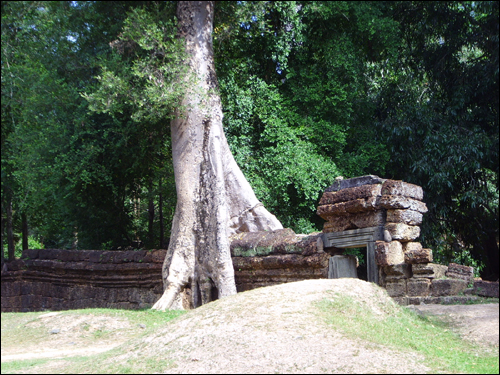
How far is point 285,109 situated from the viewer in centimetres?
1351

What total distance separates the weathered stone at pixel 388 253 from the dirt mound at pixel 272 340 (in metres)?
2.05

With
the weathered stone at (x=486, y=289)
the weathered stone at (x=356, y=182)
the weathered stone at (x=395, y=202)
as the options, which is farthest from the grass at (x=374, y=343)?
the weathered stone at (x=356, y=182)

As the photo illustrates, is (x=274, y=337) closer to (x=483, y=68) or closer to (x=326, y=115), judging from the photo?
(x=326, y=115)

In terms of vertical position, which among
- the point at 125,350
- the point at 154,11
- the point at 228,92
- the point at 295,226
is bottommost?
the point at 125,350

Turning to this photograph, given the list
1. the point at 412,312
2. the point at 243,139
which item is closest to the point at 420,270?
the point at 412,312

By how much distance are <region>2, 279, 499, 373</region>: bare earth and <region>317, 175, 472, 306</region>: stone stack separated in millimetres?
1158

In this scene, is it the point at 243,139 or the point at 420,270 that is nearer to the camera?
the point at 420,270

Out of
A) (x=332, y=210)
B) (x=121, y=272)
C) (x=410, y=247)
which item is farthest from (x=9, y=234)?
(x=410, y=247)

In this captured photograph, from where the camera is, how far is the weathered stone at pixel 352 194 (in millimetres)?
8578

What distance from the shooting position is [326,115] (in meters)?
13.9

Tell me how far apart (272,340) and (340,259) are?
4.44m

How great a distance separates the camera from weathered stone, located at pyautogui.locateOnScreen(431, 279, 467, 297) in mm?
7527

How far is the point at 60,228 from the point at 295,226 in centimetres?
835

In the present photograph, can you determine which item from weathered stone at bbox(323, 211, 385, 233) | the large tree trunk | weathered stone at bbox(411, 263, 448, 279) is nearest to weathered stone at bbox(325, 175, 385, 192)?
weathered stone at bbox(323, 211, 385, 233)
